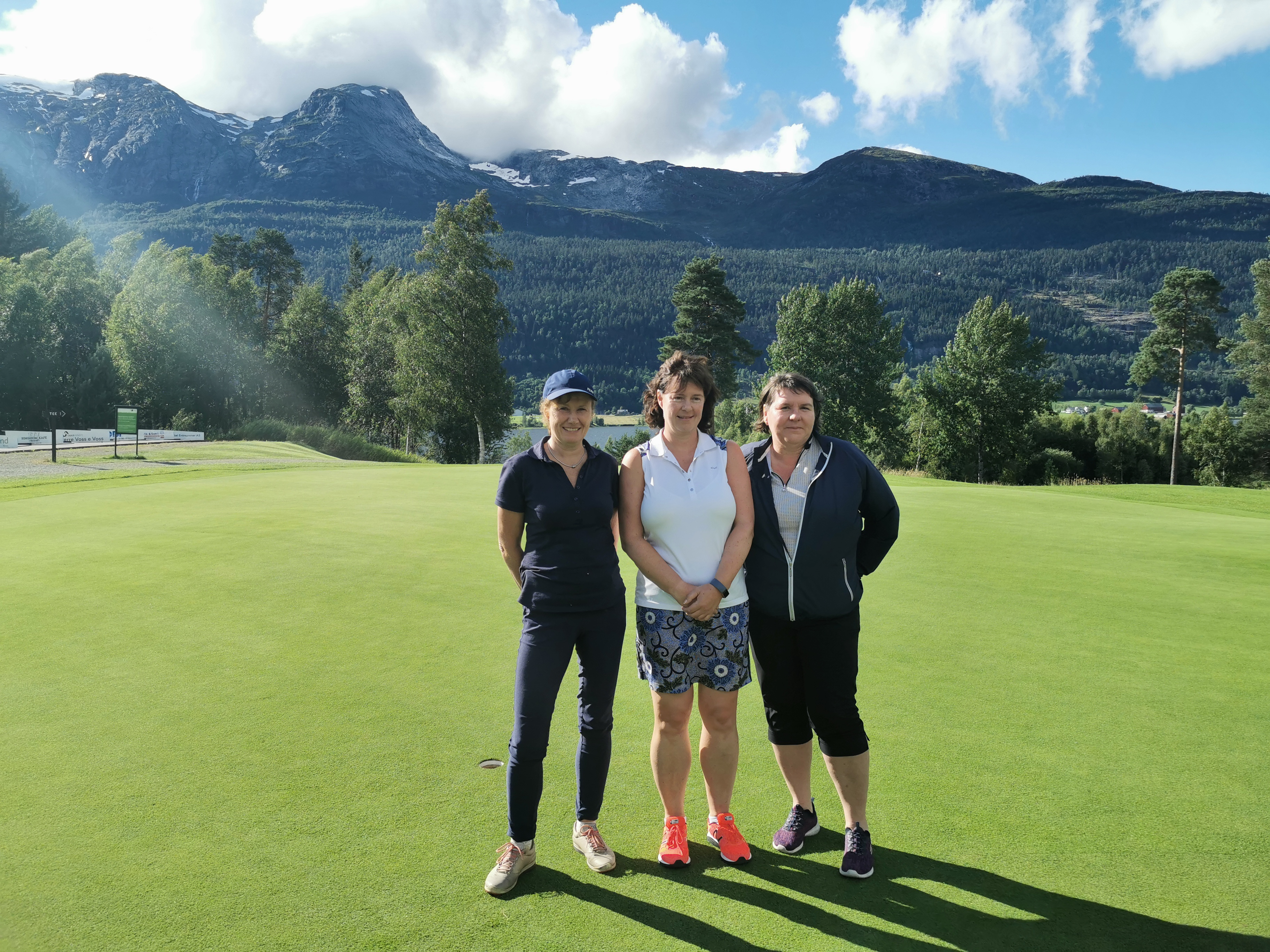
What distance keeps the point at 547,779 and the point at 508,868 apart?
0.84 m

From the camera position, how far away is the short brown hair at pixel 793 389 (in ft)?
11.2

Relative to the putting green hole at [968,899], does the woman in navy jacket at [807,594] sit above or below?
above

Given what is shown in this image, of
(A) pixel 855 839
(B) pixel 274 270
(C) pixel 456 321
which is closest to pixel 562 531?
(A) pixel 855 839

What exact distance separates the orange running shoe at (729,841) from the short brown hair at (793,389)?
169 centimetres

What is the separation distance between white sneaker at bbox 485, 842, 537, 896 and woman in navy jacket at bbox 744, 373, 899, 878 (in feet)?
3.39

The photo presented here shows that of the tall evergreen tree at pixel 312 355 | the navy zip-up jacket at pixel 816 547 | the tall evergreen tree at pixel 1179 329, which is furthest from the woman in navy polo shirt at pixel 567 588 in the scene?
the tall evergreen tree at pixel 312 355

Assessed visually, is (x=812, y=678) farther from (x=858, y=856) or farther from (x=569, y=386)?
(x=569, y=386)

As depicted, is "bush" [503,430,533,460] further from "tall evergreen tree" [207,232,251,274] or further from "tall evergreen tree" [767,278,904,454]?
"tall evergreen tree" [207,232,251,274]

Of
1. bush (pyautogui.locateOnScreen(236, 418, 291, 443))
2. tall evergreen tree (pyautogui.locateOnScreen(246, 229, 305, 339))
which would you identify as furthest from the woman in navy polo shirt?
tall evergreen tree (pyautogui.locateOnScreen(246, 229, 305, 339))

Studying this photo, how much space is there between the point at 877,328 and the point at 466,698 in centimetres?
5111

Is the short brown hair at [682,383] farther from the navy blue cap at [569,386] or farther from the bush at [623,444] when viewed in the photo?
the bush at [623,444]

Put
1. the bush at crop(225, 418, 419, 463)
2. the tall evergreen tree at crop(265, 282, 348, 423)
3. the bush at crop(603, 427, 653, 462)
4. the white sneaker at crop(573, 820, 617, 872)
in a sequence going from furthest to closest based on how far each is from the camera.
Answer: the bush at crop(603, 427, 653, 462)
the tall evergreen tree at crop(265, 282, 348, 423)
the bush at crop(225, 418, 419, 463)
the white sneaker at crop(573, 820, 617, 872)

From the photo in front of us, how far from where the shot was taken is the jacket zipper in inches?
129

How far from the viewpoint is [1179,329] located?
46.0 m
